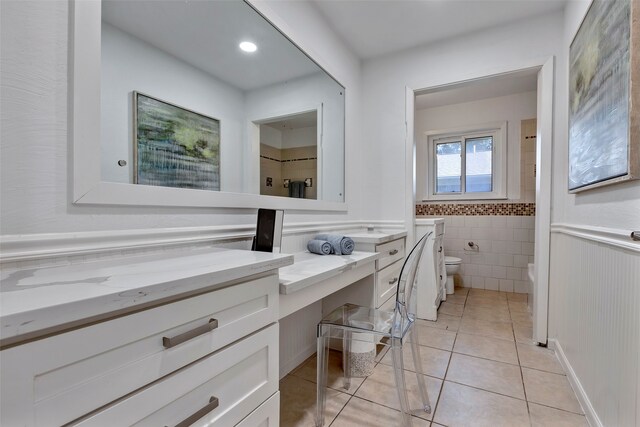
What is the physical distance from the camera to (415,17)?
219 centimetres

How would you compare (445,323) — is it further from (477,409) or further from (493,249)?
(493,249)

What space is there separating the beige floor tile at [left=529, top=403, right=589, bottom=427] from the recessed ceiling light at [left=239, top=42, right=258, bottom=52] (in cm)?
226

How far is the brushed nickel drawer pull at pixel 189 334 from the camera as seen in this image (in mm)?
657

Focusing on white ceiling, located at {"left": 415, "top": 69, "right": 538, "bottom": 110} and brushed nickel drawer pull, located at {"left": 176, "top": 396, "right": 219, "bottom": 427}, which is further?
white ceiling, located at {"left": 415, "top": 69, "right": 538, "bottom": 110}

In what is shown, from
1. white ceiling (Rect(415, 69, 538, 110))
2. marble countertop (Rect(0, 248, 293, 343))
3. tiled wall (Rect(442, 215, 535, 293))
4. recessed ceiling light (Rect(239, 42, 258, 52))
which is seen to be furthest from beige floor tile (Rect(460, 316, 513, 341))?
recessed ceiling light (Rect(239, 42, 258, 52))

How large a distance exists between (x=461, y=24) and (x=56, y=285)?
2.84 m

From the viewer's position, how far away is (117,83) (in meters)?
0.96

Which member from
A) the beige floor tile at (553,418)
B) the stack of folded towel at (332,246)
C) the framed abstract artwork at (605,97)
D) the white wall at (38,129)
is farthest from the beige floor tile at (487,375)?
the white wall at (38,129)

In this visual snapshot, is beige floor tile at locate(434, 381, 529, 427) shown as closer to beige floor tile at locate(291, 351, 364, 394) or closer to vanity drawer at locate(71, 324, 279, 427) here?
beige floor tile at locate(291, 351, 364, 394)

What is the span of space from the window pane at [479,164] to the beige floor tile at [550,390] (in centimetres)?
250

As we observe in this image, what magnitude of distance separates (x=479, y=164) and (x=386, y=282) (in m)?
2.66

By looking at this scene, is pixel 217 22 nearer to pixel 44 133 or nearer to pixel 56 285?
pixel 44 133

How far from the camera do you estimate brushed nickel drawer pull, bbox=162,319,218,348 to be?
0.66 metres

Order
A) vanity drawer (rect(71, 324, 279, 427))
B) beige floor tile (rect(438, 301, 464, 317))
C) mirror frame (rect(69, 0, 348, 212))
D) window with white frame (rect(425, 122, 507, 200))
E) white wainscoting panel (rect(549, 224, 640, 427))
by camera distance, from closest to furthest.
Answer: vanity drawer (rect(71, 324, 279, 427)), mirror frame (rect(69, 0, 348, 212)), white wainscoting panel (rect(549, 224, 640, 427)), beige floor tile (rect(438, 301, 464, 317)), window with white frame (rect(425, 122, 507, 200))
